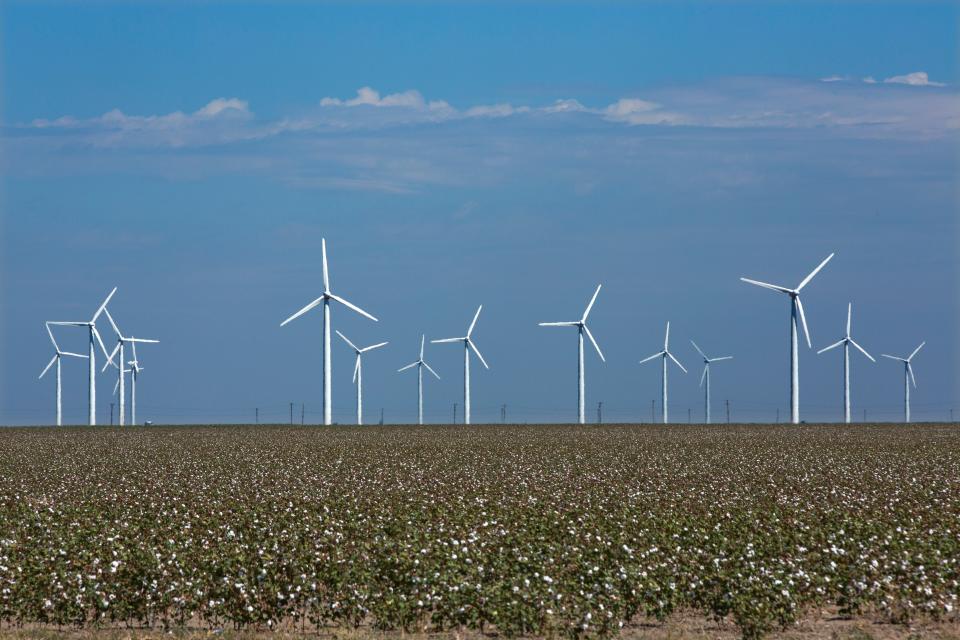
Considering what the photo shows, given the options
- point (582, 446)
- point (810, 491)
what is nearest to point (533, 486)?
point (810, 491)

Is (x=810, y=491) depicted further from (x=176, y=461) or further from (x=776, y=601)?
(x=176, y=461)

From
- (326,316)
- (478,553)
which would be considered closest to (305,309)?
(326,316)

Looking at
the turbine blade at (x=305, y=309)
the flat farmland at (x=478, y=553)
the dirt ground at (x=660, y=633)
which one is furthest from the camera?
the turbine blade at (x=305, y=309)

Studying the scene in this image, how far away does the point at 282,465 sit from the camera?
55375 millimetres

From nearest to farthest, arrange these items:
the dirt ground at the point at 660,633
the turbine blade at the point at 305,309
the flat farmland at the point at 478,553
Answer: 1. the dirt ground at the point at 660,633
2. the flat farmland at the point at 478,553
3. the turbine blade at the point at 305,309

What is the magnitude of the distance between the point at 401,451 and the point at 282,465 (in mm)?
13766

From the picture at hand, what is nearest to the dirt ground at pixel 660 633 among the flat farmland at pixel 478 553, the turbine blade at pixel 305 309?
the flat farmland at pixel 478 553

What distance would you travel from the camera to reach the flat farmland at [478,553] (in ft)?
68.5

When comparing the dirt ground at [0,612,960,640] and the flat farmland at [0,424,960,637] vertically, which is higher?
the flat farmland at [0,424,960,637]

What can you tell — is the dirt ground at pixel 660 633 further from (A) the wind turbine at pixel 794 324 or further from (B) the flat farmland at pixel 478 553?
(A) the wind turbine at pixel 794 324

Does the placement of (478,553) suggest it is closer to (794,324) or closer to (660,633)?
(660,633)

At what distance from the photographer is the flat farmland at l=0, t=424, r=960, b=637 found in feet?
68.5

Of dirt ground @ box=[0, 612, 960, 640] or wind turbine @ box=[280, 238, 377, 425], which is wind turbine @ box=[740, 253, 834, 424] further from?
dirt ground @ box=[0, 612, 960, 640]

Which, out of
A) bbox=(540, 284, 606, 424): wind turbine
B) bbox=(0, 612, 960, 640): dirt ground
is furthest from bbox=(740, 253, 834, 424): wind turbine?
bbox=(0, 612, 960, 640): dirt ground
